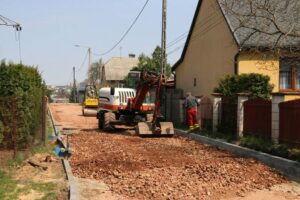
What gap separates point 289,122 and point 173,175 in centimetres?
435

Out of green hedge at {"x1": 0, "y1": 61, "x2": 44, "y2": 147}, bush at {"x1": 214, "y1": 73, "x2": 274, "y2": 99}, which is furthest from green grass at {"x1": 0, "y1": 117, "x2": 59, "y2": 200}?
bush at {"x1": 214, "y1": 73, "x2": 274, "y2": 99}

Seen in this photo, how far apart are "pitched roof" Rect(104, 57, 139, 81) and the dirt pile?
7363 cm

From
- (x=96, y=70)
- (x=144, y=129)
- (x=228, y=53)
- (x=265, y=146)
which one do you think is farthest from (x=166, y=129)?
(x=96, y=70)

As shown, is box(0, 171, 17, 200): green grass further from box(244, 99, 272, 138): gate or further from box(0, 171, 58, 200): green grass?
box(244, 99, 272, 138): gate

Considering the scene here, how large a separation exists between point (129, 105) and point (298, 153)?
39.6 ft

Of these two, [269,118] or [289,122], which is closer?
[289,122]

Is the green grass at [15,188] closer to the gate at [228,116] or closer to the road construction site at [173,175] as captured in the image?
the road construction site at [173,175]

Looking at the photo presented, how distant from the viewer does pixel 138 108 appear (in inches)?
926

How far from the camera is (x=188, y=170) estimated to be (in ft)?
39.6

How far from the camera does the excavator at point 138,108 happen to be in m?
21.6

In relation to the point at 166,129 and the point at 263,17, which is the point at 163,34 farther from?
the point at 263,17

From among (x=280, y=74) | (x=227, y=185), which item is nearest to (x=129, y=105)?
(x=280, y=74)

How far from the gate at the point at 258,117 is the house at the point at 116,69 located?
71.7 metres

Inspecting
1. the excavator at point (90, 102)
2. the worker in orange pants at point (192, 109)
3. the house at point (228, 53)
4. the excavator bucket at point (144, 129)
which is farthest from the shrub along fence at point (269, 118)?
the excavator at point (90, 102)
